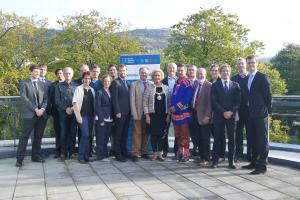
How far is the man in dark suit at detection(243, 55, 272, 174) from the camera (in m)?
6.34

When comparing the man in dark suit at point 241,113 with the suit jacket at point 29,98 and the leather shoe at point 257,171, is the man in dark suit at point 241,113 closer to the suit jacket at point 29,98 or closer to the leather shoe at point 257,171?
the leather shoe at point 257,171

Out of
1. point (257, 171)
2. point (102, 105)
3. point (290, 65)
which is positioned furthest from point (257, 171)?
point (290, 65)

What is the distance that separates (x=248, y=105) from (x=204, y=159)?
49.9 inches

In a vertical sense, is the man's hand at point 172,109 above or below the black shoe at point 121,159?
above

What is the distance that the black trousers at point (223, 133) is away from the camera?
672 centimetres

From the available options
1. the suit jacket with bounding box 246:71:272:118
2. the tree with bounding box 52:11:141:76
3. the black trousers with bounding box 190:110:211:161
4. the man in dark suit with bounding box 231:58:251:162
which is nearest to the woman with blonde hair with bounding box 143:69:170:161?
the black trousers with bounding box 190:110:211:161

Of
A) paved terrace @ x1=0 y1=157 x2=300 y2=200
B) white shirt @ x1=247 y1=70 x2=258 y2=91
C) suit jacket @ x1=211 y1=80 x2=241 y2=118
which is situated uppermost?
white shirt @ x1=247 y1=70 x2=258 y2=91

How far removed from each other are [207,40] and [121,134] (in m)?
20.4

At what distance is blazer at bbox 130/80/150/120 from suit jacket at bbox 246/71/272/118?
2091mm

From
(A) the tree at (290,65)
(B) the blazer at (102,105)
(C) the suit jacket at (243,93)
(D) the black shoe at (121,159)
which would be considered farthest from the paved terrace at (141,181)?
(A) the tree at (290,65)

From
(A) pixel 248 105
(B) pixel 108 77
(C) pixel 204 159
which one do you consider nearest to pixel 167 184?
(C) pixel 204 159

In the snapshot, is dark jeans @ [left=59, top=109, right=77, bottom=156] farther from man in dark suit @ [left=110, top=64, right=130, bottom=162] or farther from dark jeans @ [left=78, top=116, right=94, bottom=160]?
man in dark suit @ [left=110, top=64, right=130, bottom=162]

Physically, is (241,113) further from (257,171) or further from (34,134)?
(34,134)

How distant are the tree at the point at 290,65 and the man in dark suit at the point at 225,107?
4045cm
